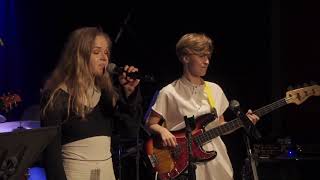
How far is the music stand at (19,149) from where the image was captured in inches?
64.1

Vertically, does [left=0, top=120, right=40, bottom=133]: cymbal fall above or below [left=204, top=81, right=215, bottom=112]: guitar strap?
below

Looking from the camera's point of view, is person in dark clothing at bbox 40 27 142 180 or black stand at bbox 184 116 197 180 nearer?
person in dark clothing at bbox 40 27 142 180

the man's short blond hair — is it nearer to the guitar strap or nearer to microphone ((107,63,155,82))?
the guitar strap

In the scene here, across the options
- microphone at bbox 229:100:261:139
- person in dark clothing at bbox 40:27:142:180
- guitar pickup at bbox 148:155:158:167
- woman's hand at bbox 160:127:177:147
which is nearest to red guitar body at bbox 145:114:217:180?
guitar pickup at bbox 148:155:158:167

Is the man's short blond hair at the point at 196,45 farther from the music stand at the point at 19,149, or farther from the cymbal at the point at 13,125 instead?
the music stand at the point at 19,149

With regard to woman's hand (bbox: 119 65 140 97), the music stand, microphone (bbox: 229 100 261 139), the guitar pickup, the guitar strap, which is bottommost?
the guitar pickup

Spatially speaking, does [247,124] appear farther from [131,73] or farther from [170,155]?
[131,73]

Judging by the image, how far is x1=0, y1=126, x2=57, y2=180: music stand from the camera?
1.63 metres

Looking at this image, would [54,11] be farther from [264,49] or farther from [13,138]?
[13,138]

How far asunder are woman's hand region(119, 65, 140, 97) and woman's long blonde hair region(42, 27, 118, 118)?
3.4 inches

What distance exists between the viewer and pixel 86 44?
8.91 ft

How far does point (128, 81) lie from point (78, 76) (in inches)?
11.0

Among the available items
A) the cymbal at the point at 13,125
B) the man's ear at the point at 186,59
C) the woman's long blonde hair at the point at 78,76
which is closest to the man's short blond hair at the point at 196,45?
the man's ear at the point at 186,59

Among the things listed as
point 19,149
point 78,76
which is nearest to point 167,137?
point 78,76
